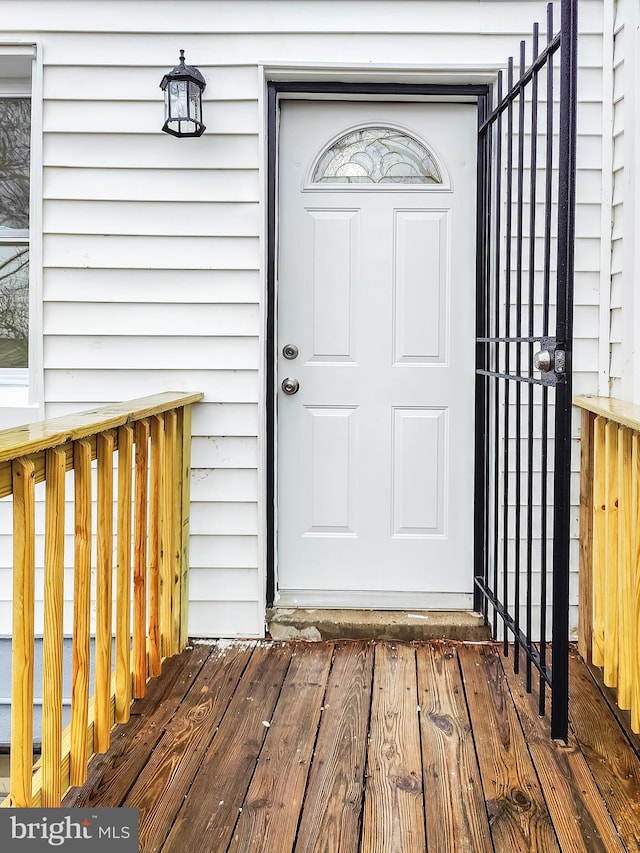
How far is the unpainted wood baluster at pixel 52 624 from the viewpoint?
1.67 m

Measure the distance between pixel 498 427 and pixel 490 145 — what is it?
1.04 m

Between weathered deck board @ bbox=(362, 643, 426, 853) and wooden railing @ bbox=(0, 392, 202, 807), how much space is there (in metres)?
0.69

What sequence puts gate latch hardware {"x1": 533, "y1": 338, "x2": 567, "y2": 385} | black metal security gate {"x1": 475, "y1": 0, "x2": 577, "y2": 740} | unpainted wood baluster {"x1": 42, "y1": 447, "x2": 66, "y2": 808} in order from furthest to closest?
black metal security gate {"x1": 475, "y1": 0, "x2": 577, "y2": 740} → gate latch hardware {"x1": 533, "y1": 338, "x2": 567, "y2": 385} → unpainted wood baluster {"x1": 42, "y1": 447, "x2": 66, "y2": 808}

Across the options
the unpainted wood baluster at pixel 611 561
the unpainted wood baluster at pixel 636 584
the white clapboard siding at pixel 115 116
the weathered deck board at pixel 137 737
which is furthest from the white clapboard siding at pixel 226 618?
the white clapboard siding at pixel 115 116

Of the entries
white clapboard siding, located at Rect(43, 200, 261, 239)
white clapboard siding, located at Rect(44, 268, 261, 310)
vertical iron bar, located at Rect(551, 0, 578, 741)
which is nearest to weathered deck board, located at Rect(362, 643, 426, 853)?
vertical iron bar, located at Rect(551, 0, 578, 741)

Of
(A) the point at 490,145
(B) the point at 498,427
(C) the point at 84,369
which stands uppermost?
(A) the point at 490,145

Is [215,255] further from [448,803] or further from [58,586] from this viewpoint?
[448,803]

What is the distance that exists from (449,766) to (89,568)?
3.48 feet

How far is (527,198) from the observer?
9.64 feet

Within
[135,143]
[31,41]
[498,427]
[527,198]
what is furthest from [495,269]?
[31,41]

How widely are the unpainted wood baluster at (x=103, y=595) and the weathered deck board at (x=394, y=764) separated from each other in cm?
69

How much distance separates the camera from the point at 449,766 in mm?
2051

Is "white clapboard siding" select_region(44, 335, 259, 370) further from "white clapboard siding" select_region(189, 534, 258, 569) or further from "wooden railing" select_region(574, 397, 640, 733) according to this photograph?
"wooden railing" select_region(574, 397, 640, 733)

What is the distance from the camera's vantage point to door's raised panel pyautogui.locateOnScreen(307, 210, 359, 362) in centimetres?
306
